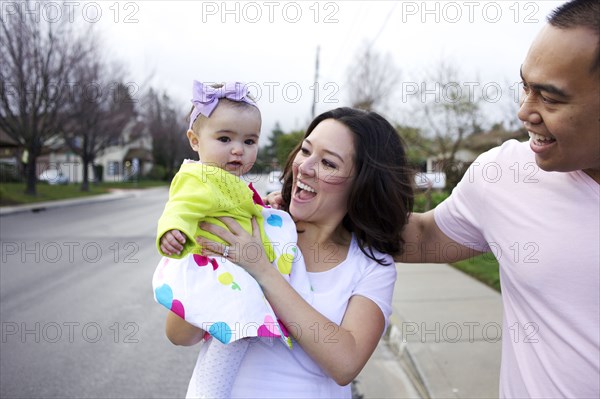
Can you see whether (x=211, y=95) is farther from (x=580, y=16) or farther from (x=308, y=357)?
(x=580, y=16)

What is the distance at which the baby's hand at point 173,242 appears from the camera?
5.57 feet

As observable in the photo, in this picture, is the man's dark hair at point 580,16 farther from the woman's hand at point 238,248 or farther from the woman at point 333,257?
the woman's hand at point 238,248

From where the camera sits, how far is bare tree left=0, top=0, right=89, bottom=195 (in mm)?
20109

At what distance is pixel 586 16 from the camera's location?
130cm

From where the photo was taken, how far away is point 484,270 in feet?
26.0

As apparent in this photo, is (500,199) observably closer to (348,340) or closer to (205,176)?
(348,340)

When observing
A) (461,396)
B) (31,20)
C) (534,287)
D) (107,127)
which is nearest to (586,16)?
(534,287)

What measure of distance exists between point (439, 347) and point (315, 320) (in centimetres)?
350

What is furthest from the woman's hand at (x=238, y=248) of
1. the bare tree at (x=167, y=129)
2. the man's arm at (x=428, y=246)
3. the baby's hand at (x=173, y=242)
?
the bare tree at (x=167, y=129)

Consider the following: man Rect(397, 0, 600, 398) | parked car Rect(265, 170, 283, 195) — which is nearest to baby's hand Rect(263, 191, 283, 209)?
parked car Rect(265, 170, 283, 195)

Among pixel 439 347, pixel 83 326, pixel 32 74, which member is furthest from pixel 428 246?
pixel 32 74

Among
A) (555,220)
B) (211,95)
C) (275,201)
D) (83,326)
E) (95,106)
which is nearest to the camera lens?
(555,220)

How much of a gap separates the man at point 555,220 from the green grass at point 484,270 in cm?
550

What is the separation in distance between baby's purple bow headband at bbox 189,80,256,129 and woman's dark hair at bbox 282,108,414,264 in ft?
1.09
